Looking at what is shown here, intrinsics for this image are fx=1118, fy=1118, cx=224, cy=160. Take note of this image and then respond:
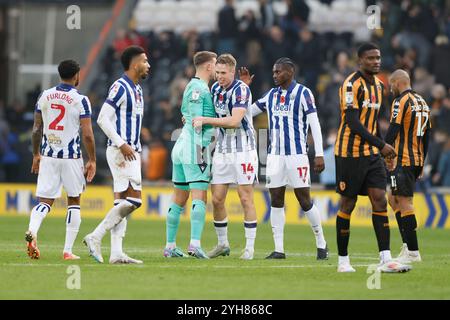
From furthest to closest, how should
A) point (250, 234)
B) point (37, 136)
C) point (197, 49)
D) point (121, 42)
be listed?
1. point (121, 42)
2. point (197, 49)
3. point (250, 234)
4. point (37, 136)

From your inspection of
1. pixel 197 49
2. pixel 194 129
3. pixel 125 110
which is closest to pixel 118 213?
pixel 125 110

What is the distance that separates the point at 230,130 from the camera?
14.3m

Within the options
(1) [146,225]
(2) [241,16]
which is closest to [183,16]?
(2) [241,16]

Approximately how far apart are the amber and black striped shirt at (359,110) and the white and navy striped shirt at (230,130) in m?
2.33

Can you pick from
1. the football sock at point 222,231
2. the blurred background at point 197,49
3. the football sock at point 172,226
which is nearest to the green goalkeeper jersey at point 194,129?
the football sock at point 172,226

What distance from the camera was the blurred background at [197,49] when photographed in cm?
2577

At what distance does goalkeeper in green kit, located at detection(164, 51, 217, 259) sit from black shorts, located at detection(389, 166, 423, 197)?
2392 millimetres

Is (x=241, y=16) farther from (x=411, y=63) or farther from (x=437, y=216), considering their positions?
(x=437, y=216)

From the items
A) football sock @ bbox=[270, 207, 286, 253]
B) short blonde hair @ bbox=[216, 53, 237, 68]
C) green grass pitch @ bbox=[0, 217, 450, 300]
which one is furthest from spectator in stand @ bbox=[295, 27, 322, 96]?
short blonde hair @ bbox=[216, 53, 237, 68]

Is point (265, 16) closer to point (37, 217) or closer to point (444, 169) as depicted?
point (444, 169)

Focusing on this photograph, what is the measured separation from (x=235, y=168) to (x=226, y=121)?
721 millimetres
